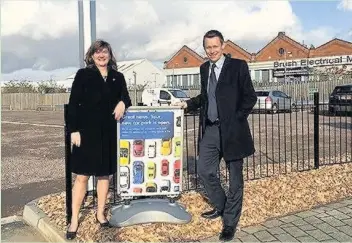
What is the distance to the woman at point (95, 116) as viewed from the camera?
409 centimetres

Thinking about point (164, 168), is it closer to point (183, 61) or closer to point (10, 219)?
point (10, 219)

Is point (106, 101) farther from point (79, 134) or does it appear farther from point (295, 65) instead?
point (295, 65)

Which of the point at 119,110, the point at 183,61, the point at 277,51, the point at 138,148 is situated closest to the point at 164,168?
the point at 138,148

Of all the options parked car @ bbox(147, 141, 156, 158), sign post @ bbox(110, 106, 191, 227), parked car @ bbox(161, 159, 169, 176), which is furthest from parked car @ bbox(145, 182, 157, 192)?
parked car @ bbox(147, 141, 156, 158)

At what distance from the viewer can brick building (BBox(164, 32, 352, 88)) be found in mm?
52094

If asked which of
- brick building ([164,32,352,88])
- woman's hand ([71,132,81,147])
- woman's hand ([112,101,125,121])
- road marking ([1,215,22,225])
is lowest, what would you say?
road marking ([1,215,22,225])

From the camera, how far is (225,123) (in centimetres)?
417

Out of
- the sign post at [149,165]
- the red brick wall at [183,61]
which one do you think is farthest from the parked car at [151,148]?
the red brick wall at [183,61]

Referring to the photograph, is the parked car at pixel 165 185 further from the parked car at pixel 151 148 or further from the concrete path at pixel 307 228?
the concrete path at pixel 307 228

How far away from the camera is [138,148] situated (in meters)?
4.55

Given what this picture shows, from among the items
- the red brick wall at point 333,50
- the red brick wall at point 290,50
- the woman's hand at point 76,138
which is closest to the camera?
the woman's hand at point 76,138

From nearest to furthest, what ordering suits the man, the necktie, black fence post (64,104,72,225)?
the man → the necktie → black fence post (64,104,72,225)

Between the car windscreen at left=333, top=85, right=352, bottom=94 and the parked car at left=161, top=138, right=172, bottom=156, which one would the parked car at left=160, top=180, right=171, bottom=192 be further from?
the car windscreen at left=333, top=85, right=352, bottom=94

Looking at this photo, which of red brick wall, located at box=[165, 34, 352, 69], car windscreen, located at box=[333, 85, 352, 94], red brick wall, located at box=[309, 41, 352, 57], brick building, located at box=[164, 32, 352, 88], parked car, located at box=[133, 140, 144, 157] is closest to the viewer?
parked car, located at box=[133, 140, 144, 157]
